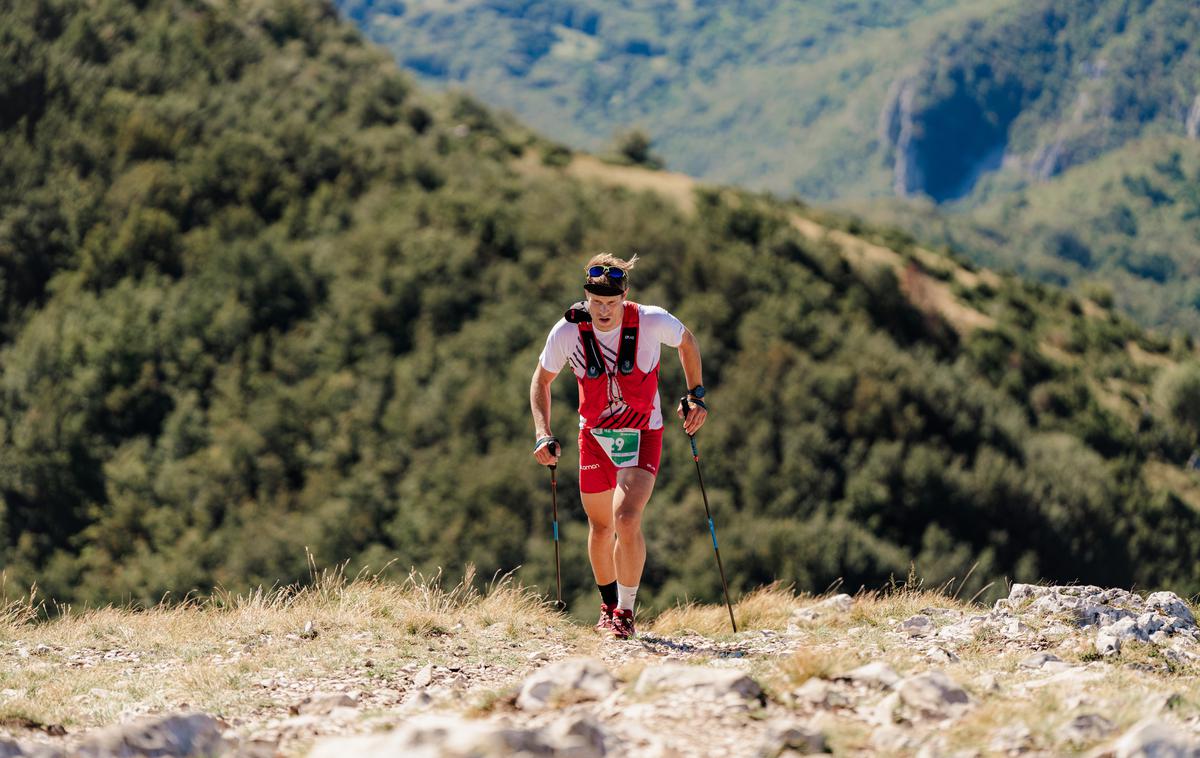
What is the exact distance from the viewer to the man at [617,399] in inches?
274

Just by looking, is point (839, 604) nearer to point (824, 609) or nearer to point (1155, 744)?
point (824, 609)

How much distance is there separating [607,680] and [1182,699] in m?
2.46

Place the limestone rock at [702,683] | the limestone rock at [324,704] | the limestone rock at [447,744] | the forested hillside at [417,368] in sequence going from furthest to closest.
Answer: the forested hillside at [417,368] → the limestone rock at [324,704] → the limestone rock at [702,683] → the limestone rock at [447,744]

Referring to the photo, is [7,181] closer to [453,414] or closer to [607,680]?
[453,414]

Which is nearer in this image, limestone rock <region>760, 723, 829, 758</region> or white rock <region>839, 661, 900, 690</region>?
limestone rock <region>760, 723, 829, 758</region>

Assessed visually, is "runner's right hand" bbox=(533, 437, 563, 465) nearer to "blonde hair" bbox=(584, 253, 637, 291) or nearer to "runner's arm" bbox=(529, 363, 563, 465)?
"runner's arm" bbox=(529, 363, 563, 465)

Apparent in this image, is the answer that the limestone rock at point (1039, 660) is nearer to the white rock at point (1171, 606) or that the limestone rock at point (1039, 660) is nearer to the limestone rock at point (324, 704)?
the white rock at point (1171, 606)

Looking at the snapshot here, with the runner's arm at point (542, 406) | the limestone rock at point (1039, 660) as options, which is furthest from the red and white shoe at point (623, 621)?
the limestone rock at point (1039, 660)

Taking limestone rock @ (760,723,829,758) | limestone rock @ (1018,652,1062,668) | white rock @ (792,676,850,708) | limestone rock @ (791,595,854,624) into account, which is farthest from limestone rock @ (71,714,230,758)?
limestone rock @ (791,595,854,624)

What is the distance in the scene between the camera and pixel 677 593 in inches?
1366

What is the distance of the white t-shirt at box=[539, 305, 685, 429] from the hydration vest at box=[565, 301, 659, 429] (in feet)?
0.06

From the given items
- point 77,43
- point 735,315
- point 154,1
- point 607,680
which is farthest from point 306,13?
point 607,680

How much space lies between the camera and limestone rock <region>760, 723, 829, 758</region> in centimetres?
428

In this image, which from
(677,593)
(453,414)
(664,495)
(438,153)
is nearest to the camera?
(677,593)
